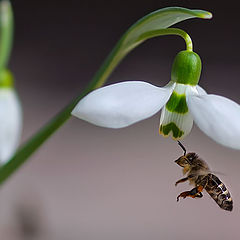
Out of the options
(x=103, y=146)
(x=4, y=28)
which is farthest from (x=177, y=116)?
(x=103, y=146)

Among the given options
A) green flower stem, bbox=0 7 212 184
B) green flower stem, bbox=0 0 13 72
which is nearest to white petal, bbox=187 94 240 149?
green flower stem, bbox=0 7 212 184

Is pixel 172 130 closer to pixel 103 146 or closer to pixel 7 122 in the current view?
pixel 7 122

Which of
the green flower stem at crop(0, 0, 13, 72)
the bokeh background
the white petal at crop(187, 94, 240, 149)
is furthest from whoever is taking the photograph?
the bokeh background

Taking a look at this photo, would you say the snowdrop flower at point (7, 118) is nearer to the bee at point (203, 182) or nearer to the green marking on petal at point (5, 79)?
the green marking on petal at point (5, 79)

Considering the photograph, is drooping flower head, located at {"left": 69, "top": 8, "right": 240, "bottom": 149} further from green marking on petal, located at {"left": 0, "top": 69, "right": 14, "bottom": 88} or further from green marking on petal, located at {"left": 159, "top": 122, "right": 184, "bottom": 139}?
green marking on petal, located at {"left": 0, "top": 69, "right": 14, "bottom": 88}

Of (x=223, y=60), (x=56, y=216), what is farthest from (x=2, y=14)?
(x=223, y=60)

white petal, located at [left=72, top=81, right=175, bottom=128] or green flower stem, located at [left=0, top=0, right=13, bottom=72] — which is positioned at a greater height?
white petal, located at [left=72, top=81, right=175, bottom=128]

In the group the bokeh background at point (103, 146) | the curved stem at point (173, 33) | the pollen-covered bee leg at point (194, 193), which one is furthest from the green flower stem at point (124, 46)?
the bokeh background at point (103, 146)
